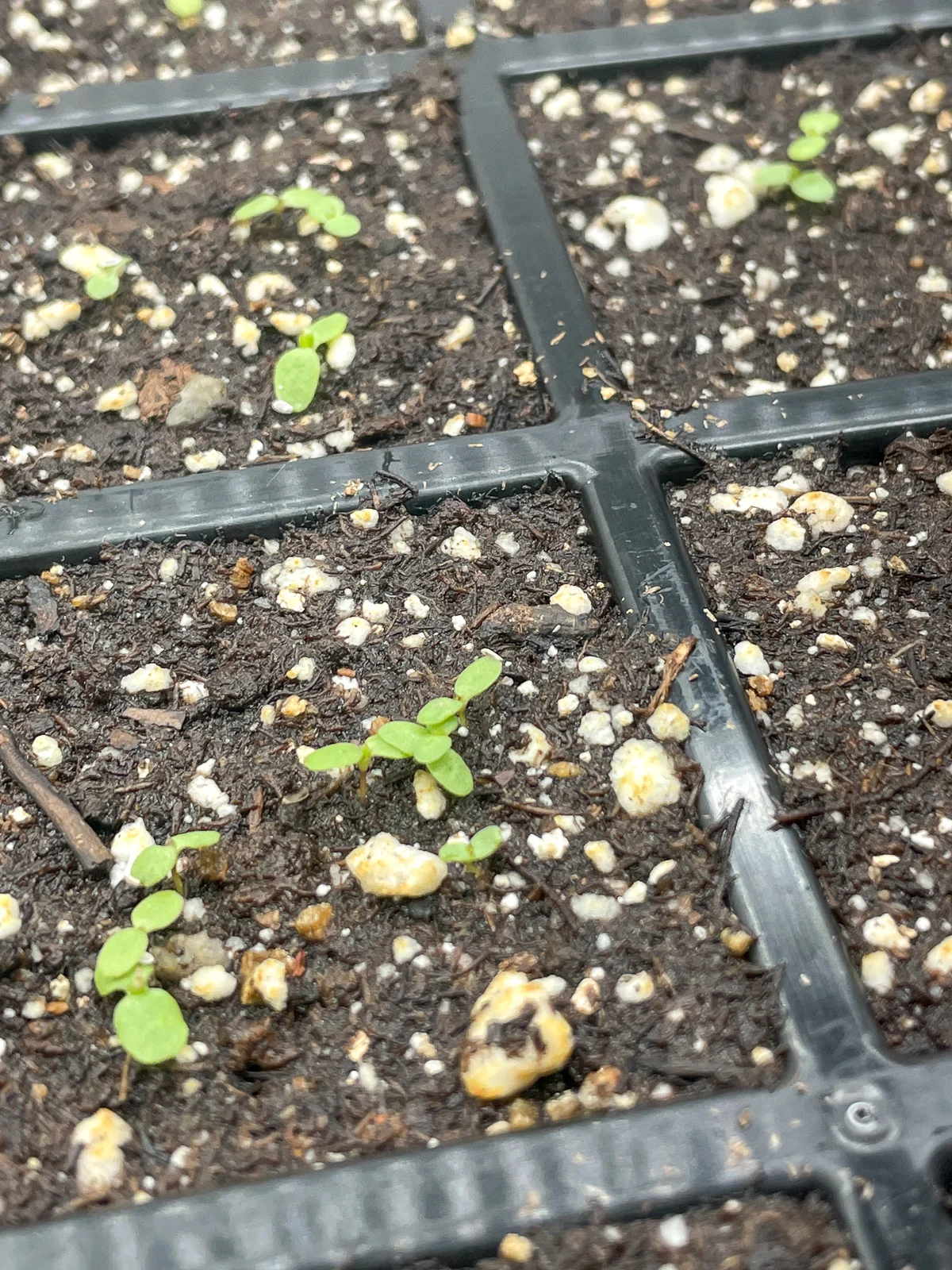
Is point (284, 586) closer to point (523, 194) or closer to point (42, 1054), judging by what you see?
point (42, 1054)

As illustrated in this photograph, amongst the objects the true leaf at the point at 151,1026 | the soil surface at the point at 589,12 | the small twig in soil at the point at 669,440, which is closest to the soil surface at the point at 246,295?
the small twig in soil at the point at 669,440

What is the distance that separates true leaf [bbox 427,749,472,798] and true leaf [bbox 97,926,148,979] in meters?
0.29

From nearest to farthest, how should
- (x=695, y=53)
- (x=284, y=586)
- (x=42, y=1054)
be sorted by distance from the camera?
(x=42, y=1054) → (x=284, y=586) → (x=695, y=53)

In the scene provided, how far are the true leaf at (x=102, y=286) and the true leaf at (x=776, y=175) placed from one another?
2.93 feet

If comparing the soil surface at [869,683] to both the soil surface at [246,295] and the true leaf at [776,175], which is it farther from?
the true leaf at [776,175]

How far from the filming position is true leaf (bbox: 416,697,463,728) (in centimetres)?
100

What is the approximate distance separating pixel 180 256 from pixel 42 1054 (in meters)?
1.04

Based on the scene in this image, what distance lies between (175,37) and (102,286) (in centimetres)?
64

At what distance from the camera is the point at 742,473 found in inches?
49.3

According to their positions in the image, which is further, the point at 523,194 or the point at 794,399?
the point at 523,194

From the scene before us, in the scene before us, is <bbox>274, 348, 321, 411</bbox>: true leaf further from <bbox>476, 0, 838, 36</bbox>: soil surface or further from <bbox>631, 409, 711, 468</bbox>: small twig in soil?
<bbox>476, 0, 838, 36</bbox>: soil surface

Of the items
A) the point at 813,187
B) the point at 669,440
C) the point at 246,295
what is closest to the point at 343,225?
the point at 246,295

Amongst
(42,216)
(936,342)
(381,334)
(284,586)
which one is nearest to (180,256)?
(42,216)

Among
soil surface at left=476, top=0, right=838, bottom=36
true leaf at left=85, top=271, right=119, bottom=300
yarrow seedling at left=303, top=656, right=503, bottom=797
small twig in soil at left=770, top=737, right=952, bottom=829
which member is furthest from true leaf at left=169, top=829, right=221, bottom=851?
soil surface at left=476, top=0, right=838, bottom=36
